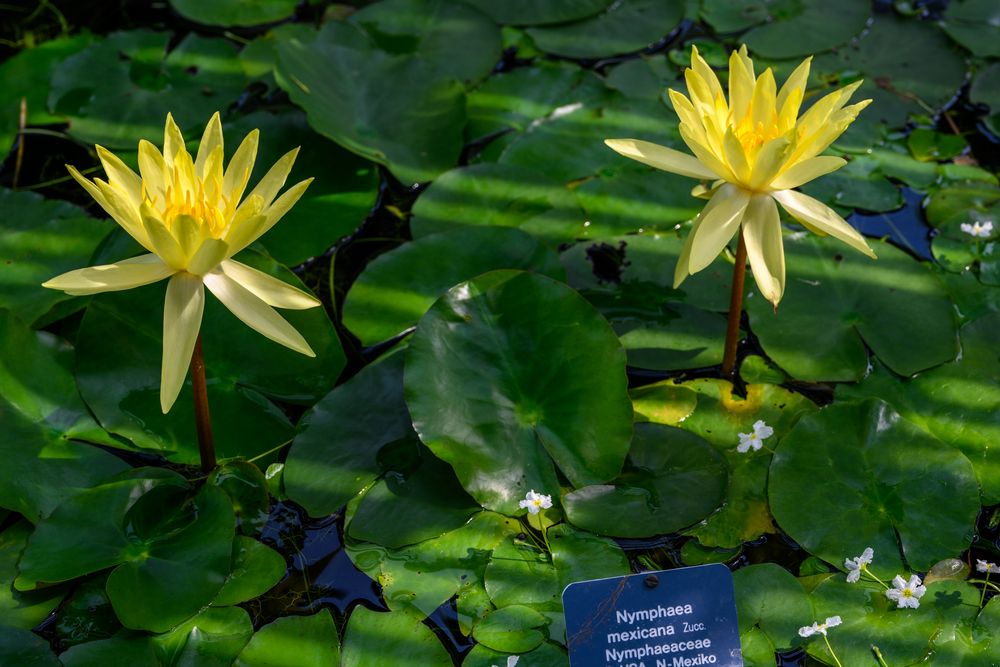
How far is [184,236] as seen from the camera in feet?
6.08

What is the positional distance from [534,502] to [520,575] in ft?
0.53

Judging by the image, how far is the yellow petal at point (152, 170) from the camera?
76.1 inches

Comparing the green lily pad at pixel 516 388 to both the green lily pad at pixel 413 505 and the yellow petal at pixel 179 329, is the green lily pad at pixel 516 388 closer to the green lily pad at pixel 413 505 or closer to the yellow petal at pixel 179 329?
the green lily pad at pixel 413 505

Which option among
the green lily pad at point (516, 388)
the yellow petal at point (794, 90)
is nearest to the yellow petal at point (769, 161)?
the yellow petal at point (794, 90)

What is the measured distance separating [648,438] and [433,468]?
1.68 ft

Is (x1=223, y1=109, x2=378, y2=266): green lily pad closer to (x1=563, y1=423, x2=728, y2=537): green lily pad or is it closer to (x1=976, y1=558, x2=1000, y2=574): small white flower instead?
(x1=563, y1=423, x2=728, y2=537): green lily pad

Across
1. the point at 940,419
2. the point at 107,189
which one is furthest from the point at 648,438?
the point at 107,189

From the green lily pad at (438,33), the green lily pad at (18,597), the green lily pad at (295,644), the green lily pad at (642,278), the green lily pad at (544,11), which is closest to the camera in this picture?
the green lily pad at (295,644)

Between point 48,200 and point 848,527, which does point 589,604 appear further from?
point 48,200

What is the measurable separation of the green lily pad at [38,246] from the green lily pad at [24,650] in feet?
2.65

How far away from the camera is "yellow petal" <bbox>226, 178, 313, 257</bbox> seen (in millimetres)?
1890

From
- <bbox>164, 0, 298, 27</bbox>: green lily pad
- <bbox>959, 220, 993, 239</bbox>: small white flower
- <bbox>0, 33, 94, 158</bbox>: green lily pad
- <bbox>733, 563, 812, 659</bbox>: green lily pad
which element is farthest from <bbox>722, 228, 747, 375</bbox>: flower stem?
<bbox>0, 33, 94, 158</bbox>: green lily pad

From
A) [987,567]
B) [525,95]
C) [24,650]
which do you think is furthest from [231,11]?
[987,567]

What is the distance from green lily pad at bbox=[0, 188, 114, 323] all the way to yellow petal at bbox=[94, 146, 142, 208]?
1.81 feet
